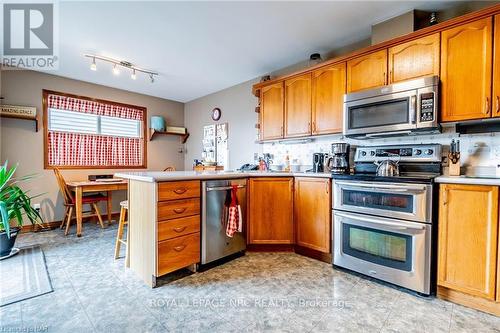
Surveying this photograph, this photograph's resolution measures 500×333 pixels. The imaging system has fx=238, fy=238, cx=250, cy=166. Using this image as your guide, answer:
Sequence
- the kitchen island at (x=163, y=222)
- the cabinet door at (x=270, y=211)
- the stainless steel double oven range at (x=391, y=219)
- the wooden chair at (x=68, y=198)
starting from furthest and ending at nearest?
the wooden chair at (x=68, y=198) < the cabinet door at (x=270, y=211) < the kitchen island at (x=163, y=222) < the stainless steel double oven range at (x=391, y=219)

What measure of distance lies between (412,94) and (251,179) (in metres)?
1.75

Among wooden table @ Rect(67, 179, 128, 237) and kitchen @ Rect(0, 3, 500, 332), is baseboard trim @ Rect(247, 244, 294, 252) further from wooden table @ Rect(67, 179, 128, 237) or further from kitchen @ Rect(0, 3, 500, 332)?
wooden table @ Rect(67, 179, 128, 237)

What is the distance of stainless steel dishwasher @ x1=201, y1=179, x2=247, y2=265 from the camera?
7.46 feet

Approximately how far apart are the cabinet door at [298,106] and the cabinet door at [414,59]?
92 cm

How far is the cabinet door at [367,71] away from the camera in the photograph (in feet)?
7.61

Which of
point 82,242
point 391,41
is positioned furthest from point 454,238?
point 82,242

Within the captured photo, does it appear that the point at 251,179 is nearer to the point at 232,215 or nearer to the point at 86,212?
the point at 232,215

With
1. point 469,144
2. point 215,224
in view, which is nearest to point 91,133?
point 215,224

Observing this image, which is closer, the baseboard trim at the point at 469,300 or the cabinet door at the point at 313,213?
the baseboard trim at the point at 469,300

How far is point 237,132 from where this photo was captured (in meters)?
4.21

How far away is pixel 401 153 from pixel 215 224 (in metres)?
1.99

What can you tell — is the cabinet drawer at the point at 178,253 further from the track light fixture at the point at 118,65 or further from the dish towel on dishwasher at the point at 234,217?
the track light fixture at the point at 118,65

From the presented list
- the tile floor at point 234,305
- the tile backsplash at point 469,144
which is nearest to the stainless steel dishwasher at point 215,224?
the tile floor at point 234,305

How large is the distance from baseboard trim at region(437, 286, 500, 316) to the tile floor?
0.05 meters
